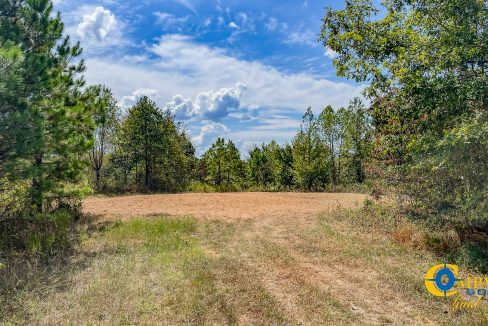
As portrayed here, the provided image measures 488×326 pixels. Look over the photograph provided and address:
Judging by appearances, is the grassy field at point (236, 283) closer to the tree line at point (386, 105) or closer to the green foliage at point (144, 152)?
the tree line at point (386, 105)

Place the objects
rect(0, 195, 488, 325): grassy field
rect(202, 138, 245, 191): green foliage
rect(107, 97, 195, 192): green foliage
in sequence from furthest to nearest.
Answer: rect(202, 138, 245, 191): green foliage
rect(107, 97, 195, 192): green foliage
rect(0, 195, 488, 325): grassy field

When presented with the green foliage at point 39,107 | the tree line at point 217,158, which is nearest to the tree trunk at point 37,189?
the green foliage at point 39,107

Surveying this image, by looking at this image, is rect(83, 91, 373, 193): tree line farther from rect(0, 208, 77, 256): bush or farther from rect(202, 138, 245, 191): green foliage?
rect(0, 208, 77, 256): bush

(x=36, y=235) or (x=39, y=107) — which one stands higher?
(x=39, y=107)

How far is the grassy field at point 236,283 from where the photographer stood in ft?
12.1

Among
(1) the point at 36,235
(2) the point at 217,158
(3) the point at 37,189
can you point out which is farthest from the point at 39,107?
(2) the point at 217,158

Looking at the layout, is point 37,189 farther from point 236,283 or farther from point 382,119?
point 382,119

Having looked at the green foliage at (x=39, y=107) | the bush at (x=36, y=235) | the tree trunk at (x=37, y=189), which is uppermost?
the green foliage at (x=39, y=107)

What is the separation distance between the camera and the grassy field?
12.1 ft

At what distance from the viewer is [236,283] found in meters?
4.68

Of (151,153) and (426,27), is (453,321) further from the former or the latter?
(151,153)

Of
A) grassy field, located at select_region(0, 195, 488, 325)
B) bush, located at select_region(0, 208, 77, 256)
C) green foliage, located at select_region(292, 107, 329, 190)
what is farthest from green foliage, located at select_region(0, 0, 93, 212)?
green foliage, located at select_region(292, 107, 329, 190)

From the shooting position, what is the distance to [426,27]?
6.27 m

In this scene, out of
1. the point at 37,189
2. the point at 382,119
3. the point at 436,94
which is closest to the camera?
the point at 436,94
